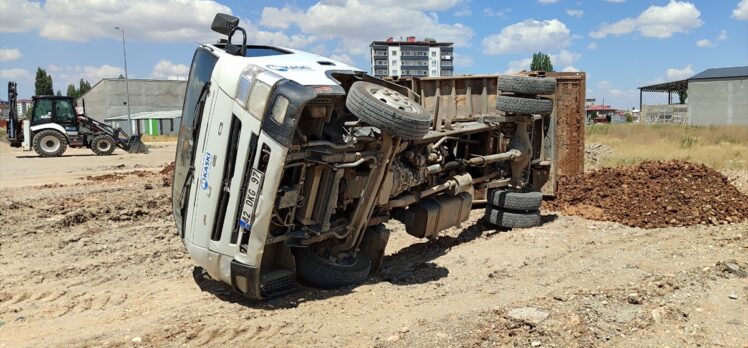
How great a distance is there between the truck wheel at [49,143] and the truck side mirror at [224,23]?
19.2 m

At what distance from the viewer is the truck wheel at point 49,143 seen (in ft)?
71.9

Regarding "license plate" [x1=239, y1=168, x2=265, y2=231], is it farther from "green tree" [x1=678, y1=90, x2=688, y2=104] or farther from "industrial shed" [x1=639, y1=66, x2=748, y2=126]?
"green tree" [x1=678, y1=90, x2=688, y2=104]

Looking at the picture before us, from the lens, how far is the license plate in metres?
4.60

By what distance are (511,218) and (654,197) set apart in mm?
2363

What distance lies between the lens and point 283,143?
14.7 ft

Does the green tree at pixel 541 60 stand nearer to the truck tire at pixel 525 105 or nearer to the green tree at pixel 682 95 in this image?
the green tree at pixel 682 95

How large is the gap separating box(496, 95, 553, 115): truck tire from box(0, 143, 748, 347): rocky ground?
151 cm

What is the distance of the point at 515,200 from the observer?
8.03 meters

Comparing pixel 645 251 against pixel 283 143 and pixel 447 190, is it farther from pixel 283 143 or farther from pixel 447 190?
pixel 283 143

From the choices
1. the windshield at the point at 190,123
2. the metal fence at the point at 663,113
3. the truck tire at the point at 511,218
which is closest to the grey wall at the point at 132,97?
the metal fence at the point at 663,113

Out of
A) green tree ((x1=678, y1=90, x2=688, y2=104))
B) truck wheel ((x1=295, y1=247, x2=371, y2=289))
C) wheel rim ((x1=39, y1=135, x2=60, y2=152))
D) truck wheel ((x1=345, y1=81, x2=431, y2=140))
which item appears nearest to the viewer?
truck wheel ((x1=345, y1=81, x2=431, y2=140))

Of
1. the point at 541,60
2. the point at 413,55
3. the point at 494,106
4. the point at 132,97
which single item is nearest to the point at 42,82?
the point at 132,97

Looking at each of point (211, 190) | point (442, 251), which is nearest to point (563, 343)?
point (211, 190)

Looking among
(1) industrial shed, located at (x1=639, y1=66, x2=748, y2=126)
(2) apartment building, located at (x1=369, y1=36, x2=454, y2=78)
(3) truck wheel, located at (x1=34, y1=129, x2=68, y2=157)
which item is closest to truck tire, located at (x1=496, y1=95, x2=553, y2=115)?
(3) truck wheel, located at (x1=34, y1=129, x2=68, y2=157)
